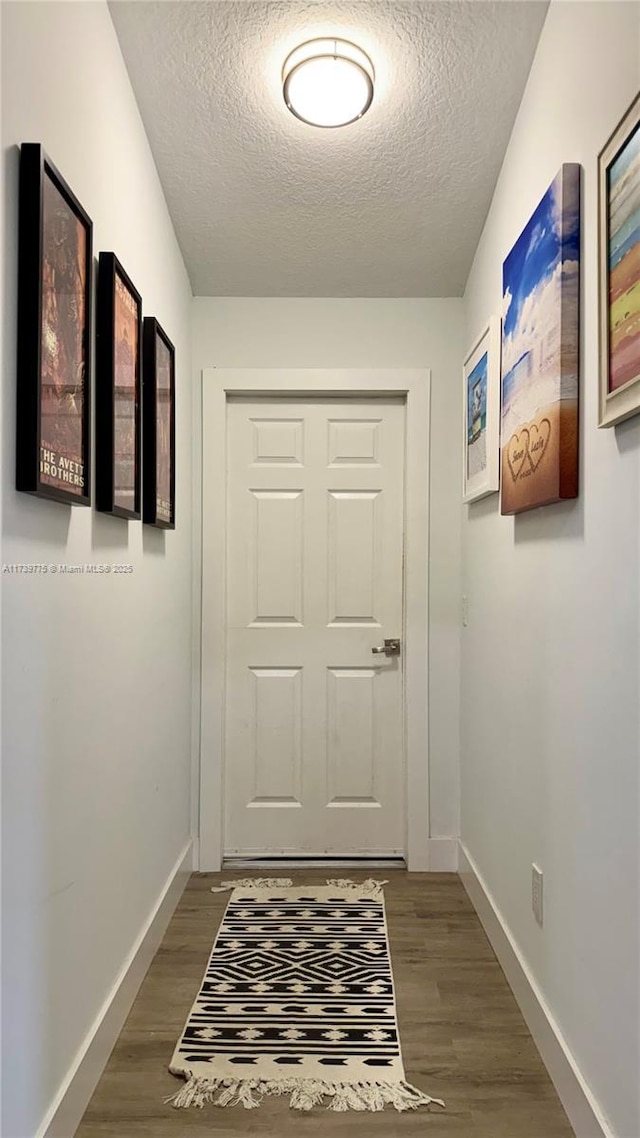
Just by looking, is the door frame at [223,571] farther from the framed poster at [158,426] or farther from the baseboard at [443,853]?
the framed poster at [158,426]

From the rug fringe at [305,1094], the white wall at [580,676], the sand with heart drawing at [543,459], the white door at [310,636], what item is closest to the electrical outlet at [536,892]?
the white wall at [580,676]

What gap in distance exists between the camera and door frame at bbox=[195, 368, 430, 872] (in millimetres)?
2982

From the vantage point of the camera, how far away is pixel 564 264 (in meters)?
1.60

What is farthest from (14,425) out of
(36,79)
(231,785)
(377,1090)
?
(231,785)

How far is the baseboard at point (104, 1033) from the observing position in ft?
4.77

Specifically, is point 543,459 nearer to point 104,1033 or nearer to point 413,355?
point 413,355

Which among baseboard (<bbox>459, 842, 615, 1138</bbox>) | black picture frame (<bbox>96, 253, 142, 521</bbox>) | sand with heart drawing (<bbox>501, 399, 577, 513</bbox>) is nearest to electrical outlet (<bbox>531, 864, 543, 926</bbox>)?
baseboard (<bbox>459, 842, 615, 1138</bbox>)

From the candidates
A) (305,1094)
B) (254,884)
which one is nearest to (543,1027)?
(305,1094)

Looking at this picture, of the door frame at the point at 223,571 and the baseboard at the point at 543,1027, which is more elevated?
the door frame at the point at 223,571

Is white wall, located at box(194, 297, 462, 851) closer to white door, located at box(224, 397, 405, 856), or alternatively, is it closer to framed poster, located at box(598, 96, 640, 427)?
white door, located at box(224, 397, 405, 856)

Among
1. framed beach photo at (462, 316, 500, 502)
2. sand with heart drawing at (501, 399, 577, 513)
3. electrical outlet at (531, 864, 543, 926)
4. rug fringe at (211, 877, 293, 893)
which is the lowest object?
rug fringe at (211, 877, 293, 893)

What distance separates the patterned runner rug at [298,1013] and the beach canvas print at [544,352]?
137 centimetres

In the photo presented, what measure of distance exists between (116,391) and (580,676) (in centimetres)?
122

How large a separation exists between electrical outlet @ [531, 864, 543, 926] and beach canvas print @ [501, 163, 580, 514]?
0.90 meters
